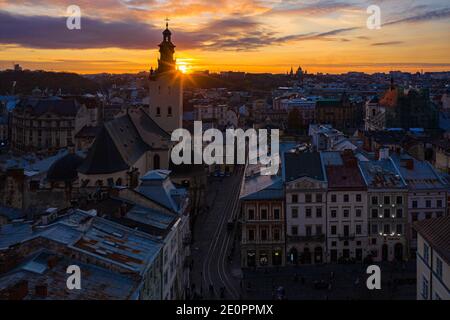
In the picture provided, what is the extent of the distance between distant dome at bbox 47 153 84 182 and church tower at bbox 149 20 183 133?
1652cm

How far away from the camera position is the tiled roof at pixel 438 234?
76.7 ft

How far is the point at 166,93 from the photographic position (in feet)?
218

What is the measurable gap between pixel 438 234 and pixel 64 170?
109 ft

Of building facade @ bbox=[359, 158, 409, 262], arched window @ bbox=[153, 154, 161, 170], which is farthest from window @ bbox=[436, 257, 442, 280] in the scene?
arched window @ bbox=[153, 154, 161, 170]

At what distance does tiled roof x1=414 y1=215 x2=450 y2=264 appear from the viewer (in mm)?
23377

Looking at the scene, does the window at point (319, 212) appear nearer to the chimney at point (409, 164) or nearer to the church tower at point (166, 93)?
the chimney at point (409, 164)

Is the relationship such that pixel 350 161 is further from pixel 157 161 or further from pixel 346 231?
pixel 157 161

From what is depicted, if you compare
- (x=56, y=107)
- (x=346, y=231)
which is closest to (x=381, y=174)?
(x=346, y=231)

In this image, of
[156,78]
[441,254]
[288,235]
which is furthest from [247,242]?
[156,78]

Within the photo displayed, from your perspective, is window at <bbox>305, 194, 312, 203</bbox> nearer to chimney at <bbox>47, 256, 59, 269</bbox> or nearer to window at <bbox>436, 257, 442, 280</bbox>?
window at <bbox>436, 257, 442, 280</bbox>

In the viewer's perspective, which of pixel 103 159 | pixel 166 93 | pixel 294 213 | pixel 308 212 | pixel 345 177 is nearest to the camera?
pixel 294 213

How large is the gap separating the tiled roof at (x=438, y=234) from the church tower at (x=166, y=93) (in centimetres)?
4202

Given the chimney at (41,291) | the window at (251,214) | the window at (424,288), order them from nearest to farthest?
1. the chimney at (41,291)
2. the window at (424,288)
3. the window at (251,214)

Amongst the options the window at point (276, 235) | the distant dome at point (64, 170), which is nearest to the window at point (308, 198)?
the window at point (276, 235)
